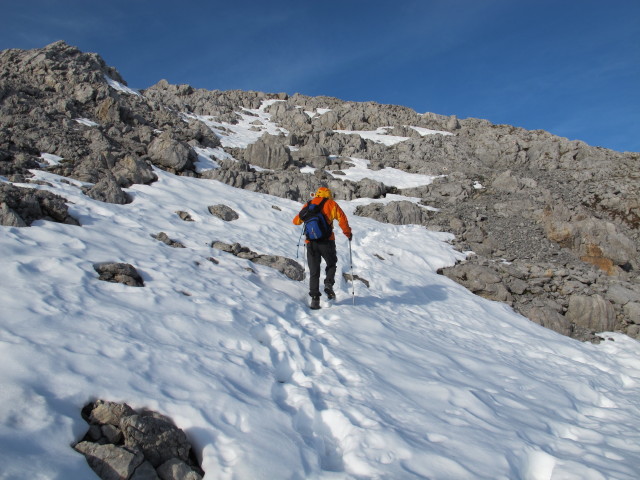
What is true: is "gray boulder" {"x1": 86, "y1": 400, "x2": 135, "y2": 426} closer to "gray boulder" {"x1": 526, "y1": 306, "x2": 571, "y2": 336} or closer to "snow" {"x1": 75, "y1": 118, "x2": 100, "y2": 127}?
"gray boulder" {"x1": 526, "y1": 306, "x2": 571, "y2": 336}

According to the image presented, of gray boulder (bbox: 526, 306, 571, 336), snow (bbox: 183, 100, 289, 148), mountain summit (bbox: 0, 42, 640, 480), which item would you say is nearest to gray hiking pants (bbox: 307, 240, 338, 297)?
mountain summit (bbox: 0, 42, 640, 480)

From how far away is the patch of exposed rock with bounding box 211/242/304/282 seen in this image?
1057 cm

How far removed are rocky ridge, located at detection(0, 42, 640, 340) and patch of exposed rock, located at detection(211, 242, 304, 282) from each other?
12.8 ft

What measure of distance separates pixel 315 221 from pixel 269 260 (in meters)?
2.73

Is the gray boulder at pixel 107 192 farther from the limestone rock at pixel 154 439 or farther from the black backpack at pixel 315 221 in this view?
the limestone rock at pixel 154 439

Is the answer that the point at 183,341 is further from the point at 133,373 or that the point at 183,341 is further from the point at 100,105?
the point at 100,105

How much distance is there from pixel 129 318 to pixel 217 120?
1386 inches

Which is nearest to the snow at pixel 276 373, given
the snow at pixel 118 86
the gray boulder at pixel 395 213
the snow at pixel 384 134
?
the gray boulder at pixel 395 213

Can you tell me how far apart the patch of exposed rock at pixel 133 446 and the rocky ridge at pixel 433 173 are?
6366 mm

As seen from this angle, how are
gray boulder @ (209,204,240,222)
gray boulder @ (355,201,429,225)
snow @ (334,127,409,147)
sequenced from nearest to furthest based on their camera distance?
gray boulder @ (209,204,240,222), gray boulder @ (355,201,429,225), snow @ (334,127,409,147)

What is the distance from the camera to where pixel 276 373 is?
5.58m

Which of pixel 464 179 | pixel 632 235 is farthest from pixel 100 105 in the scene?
pixel 632 235

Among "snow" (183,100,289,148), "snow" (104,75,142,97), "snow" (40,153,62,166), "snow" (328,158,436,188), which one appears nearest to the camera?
"snow" (40,153,62,166)

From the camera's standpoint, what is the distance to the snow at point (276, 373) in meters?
3.77
